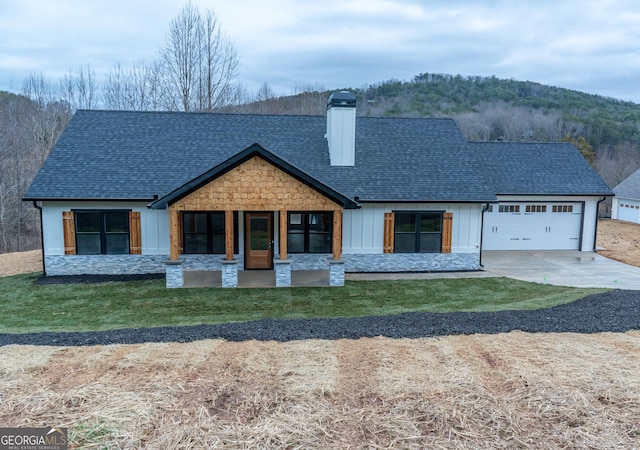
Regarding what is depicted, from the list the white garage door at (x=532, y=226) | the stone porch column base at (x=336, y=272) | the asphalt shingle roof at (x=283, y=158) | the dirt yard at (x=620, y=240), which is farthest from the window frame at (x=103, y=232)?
the dirt yard at (x=620, y=240)

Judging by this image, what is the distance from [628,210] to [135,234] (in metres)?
29.0

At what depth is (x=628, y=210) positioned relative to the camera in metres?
28.1

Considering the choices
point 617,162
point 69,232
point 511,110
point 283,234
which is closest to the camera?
point 283,234

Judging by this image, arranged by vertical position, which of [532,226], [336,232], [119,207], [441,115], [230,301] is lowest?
[230,301]

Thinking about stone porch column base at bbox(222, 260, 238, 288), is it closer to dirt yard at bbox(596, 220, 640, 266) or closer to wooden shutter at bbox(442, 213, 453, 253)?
wooden shutter at bbox(442, 213, 453, 253)

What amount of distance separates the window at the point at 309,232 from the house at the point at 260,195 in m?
0.03

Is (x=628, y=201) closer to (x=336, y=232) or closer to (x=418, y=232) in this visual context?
(x=418, y=232)

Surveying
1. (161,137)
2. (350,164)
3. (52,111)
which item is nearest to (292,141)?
(350,164)

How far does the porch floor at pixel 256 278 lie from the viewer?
1331 cm

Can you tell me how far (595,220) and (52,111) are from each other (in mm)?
37762

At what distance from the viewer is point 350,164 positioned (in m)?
16.2

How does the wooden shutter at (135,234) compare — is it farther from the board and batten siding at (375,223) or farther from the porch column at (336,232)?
the board and batten siding at (375,223)

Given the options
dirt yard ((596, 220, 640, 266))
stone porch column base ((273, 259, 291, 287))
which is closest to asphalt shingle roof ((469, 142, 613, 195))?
dirt yard ((596, 220, 640, 266))
